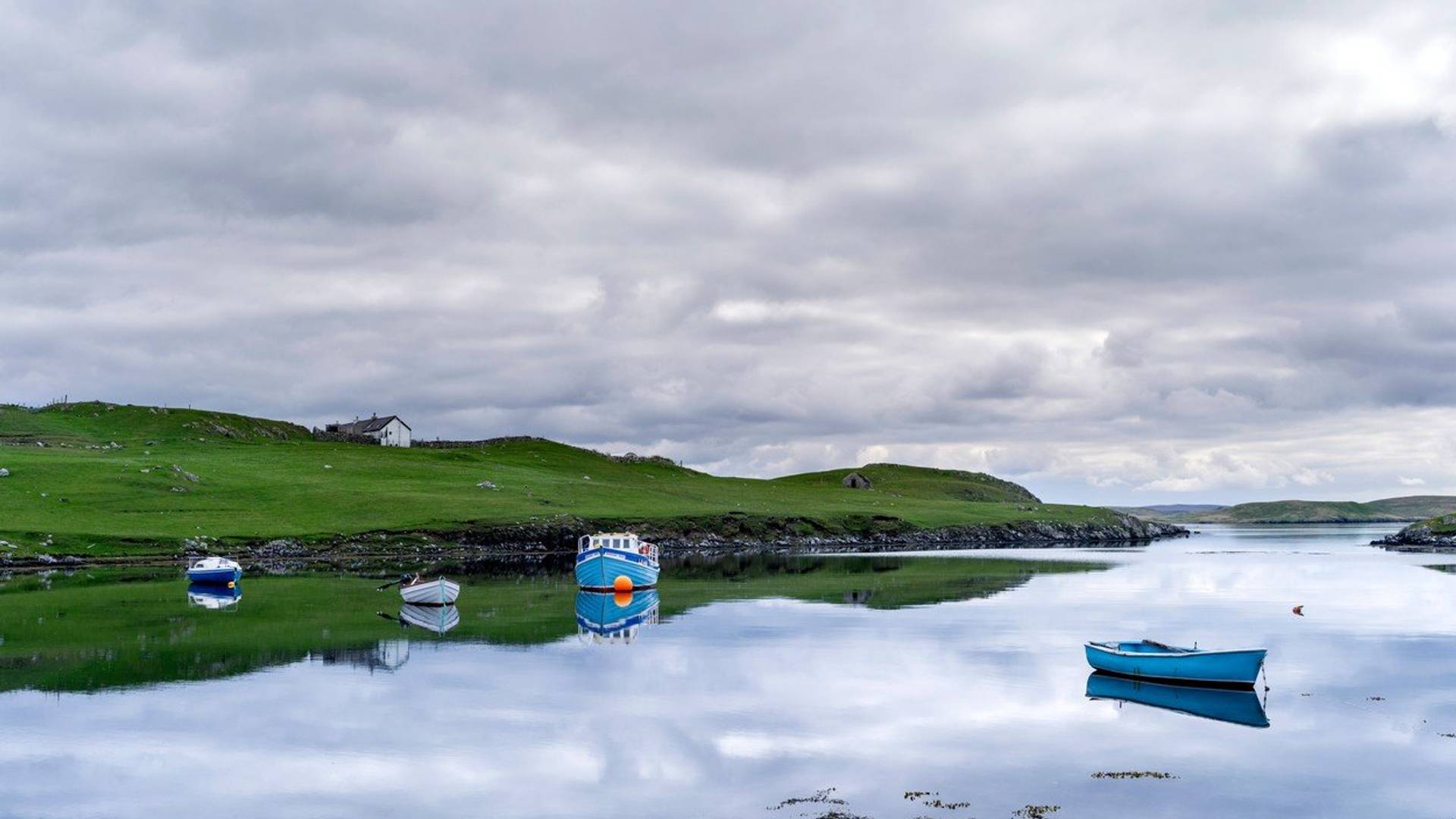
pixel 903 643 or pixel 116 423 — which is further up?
pixel 116 423

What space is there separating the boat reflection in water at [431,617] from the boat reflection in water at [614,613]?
275 inches

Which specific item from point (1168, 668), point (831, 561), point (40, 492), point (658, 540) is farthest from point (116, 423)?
point (1168, 668)

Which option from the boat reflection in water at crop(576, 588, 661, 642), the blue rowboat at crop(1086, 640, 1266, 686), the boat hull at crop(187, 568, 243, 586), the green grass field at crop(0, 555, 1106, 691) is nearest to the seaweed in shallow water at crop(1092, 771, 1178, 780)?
the blue rowboat at crop(1086, 640, 1266, 686)

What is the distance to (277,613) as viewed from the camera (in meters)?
63.8

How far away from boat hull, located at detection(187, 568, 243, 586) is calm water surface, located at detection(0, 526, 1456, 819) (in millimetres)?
8036

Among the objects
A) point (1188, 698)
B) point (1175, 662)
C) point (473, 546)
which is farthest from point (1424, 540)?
point (1188, 698)

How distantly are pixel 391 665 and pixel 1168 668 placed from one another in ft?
100

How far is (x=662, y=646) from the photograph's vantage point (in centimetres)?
5281

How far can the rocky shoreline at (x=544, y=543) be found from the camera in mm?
101625

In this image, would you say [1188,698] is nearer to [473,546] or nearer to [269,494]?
[473,546]

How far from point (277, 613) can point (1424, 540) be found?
167 meters

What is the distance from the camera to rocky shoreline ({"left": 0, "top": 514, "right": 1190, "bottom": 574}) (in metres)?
102

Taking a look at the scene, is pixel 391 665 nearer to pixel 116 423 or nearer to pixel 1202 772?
pixel 1202 772

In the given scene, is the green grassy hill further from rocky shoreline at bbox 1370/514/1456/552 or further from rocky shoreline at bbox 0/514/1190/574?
rocky shoreline at bbox 1370/514/1456/552
